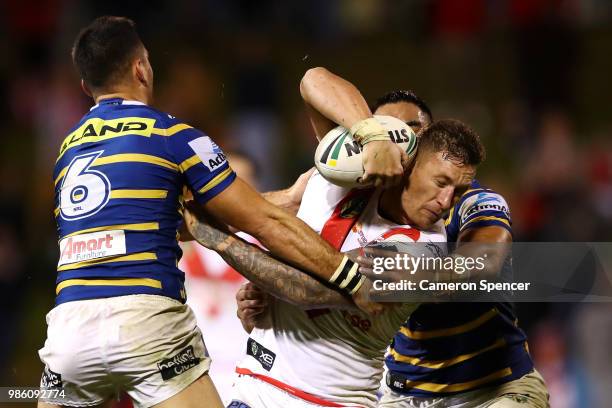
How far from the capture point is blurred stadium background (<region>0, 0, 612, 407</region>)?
10.4m

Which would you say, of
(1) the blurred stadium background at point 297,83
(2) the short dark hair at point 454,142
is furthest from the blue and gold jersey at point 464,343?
(1) the blurred stadium background at point 297,83

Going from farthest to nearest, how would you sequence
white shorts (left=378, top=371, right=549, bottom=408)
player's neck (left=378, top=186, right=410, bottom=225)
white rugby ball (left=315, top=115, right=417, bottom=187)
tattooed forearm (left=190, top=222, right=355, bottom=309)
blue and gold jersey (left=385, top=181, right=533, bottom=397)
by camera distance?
blue and gold jersey (left=385, top=181, right=533, bottom=397) → white shorts (left=378, top=371, right=549, bottom=408) → player's neck (left=378, top=186, right=410, bottom=225) → tattooed forearm (left=190, top=222, right=355, bottom=309) → white rugby ball (left=315, top=115, right=417, bottom=187)

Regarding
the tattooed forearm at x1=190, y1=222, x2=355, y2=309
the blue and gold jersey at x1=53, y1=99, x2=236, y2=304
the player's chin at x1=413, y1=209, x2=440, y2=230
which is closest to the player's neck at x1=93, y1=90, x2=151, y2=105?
the blue and gold jersey at x1=53, y1=99, x2=236, y2=304

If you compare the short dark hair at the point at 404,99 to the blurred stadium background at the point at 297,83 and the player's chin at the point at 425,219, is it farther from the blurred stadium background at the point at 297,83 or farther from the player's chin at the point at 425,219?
the blurred stadium background at the point at 297,83

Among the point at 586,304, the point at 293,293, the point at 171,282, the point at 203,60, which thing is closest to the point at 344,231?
the point at 293,293

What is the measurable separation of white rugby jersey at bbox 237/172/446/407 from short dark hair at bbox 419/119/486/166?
0.34 m

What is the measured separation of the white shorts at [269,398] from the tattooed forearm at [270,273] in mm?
410

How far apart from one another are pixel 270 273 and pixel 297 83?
23.8ft

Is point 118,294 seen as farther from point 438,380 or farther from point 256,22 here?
point 256,22

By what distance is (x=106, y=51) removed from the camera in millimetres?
4754

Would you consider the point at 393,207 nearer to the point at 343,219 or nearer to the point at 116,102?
the point at 343,219

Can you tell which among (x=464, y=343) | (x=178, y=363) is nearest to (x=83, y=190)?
(x=178, y=363)

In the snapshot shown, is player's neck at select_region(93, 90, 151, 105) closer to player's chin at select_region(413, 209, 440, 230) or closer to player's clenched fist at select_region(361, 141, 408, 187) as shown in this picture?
player's clenched fist at select_region(361, 141, 408, 187)

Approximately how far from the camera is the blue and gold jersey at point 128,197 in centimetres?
443
